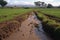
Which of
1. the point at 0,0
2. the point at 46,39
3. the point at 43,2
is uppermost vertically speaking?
the point at 46,39

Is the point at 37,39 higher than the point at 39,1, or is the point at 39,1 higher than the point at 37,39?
the point at 37,39

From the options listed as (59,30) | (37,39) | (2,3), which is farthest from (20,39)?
(2,3)

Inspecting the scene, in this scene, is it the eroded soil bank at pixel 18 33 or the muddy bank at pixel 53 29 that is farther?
the eroded soil bank at pixel 18 33

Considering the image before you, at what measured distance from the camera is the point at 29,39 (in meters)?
20.6

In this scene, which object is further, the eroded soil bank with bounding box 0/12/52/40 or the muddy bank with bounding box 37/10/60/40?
the eroded soil bank with bounding box 0/12/52/40

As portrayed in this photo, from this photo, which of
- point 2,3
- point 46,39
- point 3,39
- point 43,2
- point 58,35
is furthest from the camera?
point 43,2

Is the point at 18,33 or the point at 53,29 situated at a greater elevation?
the point at 53,29

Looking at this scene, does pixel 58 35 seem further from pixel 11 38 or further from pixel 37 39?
pixel 11 38

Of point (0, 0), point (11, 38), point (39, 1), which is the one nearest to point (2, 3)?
point (0, 0)

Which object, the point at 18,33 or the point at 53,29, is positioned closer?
the point at 53,29

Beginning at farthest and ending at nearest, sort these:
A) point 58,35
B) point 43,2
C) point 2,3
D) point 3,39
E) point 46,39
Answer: point 43,2, point 2,3, point 46,39, point 3,39, point 58,35

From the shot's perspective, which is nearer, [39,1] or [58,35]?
[58,35]

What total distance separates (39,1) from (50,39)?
550 feet

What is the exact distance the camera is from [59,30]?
17.8 meters
